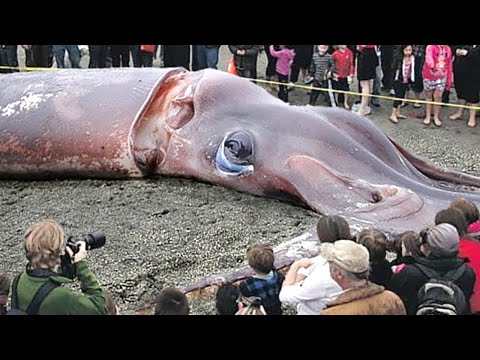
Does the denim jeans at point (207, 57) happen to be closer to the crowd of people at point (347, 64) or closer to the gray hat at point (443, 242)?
the crowd of people at point (347, 64)

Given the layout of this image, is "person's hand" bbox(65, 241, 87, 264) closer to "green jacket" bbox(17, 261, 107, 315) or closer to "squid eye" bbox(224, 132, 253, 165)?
"green jacket" bbox(17, 261, 107, 315)

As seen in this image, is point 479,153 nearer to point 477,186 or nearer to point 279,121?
point 477,186

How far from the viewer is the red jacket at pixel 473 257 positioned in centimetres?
421

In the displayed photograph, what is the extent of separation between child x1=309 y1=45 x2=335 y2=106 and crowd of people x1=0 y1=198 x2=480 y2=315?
757 centimetres

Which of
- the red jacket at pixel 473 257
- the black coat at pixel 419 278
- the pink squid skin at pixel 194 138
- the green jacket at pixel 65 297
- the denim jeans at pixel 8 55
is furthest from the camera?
the denim jeans at pixel 8 55

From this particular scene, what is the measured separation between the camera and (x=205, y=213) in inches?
249

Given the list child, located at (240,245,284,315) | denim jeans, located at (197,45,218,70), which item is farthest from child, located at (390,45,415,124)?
child, located at (240,245,284,315)

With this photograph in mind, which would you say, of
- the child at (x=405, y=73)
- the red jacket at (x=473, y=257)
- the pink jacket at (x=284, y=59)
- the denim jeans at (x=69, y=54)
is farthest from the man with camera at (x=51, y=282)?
the denim jeans at (x=69, y=54)

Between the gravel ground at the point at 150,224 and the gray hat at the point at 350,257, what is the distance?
4.12ft

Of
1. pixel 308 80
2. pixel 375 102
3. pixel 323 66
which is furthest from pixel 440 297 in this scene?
pixel 308 80

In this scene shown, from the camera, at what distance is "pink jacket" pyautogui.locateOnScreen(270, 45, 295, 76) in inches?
484

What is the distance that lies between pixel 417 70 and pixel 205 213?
6582 mm

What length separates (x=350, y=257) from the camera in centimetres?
383

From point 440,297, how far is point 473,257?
0.55 metres
